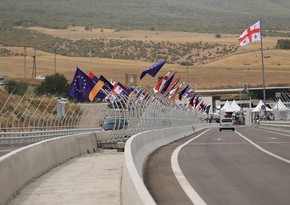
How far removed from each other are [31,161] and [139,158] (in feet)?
14.6

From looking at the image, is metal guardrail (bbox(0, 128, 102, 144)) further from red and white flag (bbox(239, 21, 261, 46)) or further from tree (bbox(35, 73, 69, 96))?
tree (bbox(35, 73, 69, 96))

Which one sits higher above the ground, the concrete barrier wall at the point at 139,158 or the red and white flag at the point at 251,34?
the red and white flag at the point at 251,34

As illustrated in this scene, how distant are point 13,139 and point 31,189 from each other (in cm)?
2521

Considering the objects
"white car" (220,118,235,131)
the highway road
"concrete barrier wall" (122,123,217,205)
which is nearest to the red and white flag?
"white car" (220,118,235,131)

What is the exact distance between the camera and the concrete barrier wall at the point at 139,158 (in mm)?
9116

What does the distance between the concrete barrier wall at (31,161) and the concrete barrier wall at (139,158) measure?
2329mm

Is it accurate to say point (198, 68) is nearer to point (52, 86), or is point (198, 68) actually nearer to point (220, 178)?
point (52, 86)

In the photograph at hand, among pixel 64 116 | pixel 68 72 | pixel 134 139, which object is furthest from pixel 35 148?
pixel 68 72

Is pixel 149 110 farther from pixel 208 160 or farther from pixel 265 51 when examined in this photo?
pixel 265 51

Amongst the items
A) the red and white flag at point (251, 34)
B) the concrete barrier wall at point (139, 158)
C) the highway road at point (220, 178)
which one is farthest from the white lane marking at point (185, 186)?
the red and white flag at point (251, 34)

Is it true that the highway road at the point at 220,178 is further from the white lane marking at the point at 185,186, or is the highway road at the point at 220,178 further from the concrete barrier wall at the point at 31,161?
the concrete barrier wall at the point at 31,161

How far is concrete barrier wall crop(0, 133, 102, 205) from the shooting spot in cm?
1349

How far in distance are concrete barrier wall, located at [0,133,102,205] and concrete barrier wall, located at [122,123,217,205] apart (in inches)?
91.7

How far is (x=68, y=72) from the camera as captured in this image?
4889 inches
